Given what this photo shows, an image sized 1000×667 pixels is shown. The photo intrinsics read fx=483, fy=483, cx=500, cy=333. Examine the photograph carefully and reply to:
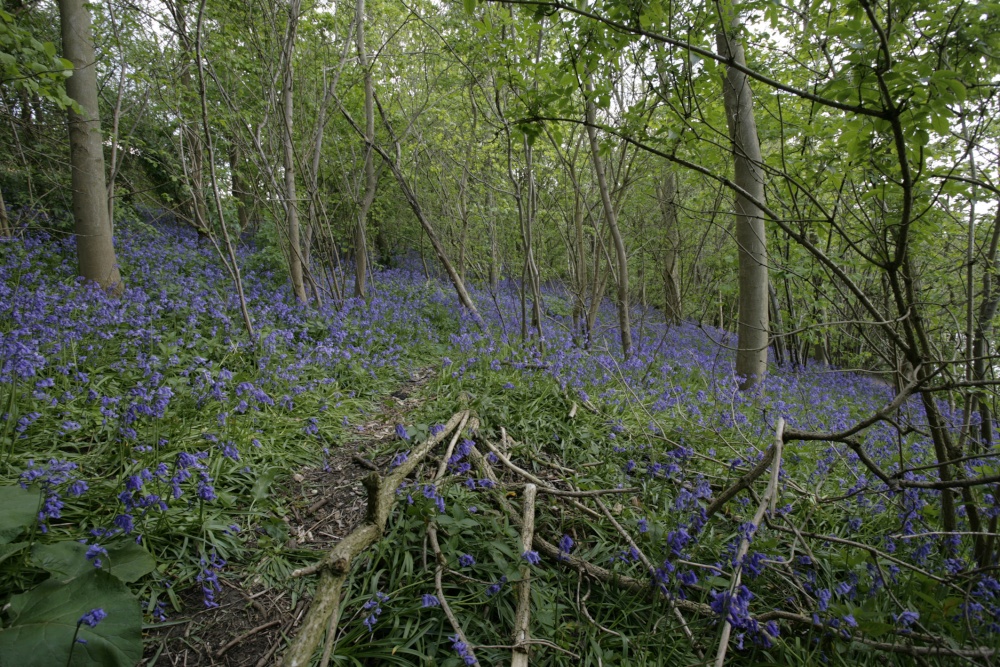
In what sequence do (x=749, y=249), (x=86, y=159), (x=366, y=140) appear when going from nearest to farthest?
(x=749, y=249) → (x=86, y=159) → (x=366, y=140)

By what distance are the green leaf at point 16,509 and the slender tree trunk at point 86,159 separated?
3.98m

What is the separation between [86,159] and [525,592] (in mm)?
5934

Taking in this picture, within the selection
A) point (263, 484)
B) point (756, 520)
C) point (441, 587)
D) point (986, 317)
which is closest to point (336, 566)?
point (441, 587)

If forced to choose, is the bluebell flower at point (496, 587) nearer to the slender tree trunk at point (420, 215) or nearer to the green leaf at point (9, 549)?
the green leaf at point (9, 549)

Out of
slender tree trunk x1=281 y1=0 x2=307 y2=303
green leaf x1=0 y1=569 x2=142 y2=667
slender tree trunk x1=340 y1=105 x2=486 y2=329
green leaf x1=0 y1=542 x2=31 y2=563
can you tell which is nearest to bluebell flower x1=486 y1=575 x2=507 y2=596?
green leaf x1=0 y1=569 x2=142 y2=667

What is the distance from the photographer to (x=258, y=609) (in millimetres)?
2064

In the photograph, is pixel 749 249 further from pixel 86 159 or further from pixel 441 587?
pixel 86 159

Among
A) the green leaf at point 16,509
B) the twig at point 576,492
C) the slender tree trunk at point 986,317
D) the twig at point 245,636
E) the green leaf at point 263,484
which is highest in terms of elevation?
the slender tree trunk at point 986,317

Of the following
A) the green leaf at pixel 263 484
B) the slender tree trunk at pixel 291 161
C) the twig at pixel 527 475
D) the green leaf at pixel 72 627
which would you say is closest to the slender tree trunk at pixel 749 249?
the twig at pixel 527 475

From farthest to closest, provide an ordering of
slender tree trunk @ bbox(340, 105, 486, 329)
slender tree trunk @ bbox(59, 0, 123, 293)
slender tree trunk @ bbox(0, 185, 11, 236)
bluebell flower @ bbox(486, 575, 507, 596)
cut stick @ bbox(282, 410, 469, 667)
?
slender tree trunk @ bbox(0, 185, 11, 236), slender tree trunk @ bbox(340, 105, 486, 329), slender tree trunk @ bbox(59, 0, 123, 293), bluebell flower @ bbox(486, 575, 507, 596), cut stick @ bbox(282, 410, 469, 667)

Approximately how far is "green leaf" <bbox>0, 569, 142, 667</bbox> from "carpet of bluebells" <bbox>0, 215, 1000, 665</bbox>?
6 centimetres

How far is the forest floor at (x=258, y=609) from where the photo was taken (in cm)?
185

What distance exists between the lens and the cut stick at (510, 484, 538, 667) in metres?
1.77

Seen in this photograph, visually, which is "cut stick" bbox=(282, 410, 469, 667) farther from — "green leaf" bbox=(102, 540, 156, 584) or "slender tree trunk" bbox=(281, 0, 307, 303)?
"slender tree trunk" bbox=(281, 0, 307, 303)
